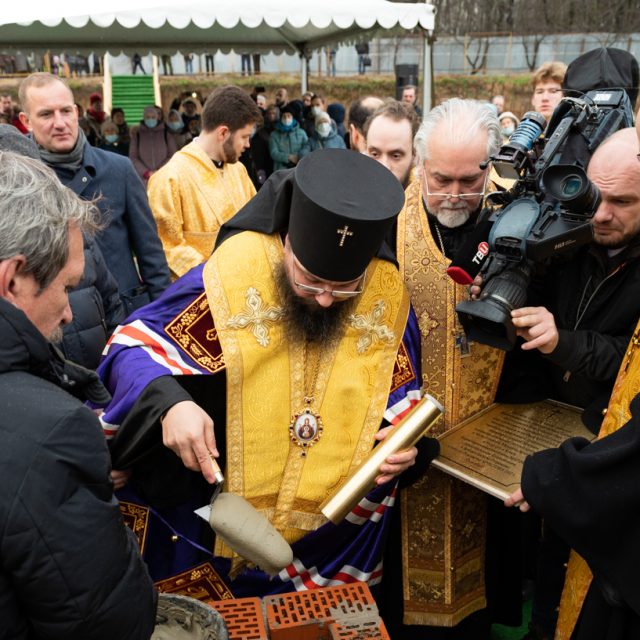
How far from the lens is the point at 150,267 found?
13.4ft

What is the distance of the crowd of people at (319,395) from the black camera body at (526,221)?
11cm

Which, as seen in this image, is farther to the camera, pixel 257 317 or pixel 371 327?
pixel 371 327

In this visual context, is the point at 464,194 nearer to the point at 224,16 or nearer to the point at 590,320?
the point at 590,320

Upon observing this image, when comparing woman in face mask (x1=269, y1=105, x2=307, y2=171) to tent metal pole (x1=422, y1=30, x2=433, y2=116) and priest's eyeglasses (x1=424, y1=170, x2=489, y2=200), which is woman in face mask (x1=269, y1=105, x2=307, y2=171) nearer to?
tent metal pole (x1=422, y1=30, x2=433, y2=116)

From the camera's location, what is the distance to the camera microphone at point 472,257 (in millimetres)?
2143

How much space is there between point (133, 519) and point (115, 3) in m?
7.08

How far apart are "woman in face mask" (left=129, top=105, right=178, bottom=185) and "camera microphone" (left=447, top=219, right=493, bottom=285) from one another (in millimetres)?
7699

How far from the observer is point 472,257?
225 cm

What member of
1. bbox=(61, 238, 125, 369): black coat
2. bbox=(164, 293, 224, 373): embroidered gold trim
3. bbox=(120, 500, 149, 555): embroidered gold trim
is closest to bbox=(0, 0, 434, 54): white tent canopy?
bbox=(61, 238, 125, 369): black coat

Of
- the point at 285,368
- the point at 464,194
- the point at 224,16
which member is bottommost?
the point at 285,368

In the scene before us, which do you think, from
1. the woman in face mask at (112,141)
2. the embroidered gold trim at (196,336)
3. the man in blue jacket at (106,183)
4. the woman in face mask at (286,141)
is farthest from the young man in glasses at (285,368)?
the woman in face mask at (112,141)

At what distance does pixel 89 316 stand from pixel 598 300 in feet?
6.78

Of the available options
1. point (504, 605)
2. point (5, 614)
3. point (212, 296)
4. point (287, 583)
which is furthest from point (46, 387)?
point (504, 605)

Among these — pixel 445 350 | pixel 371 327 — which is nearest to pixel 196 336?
pixel 371 327
